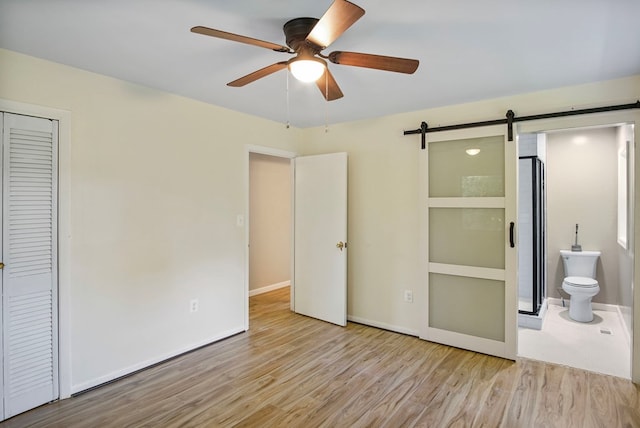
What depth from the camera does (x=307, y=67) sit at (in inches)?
72.1

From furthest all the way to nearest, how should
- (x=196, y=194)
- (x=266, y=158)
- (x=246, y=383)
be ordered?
(x=266, y=158) → (x=196, y=194) → (x=246, y=383)

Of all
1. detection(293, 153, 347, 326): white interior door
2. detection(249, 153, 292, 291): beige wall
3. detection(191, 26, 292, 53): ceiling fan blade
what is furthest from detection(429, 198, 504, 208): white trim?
detection(249, 153, 292, 291): beige wall

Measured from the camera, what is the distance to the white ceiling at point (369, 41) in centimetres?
173

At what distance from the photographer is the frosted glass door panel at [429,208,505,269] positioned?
126 inches

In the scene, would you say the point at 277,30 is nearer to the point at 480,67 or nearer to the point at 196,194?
the point at 480,67

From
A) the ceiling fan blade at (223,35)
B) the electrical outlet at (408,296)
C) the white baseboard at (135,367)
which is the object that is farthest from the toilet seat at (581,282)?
the ceiling fan blade at (223,35)

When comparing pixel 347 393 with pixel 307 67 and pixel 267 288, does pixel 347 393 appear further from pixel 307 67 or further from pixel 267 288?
pixel 267 288

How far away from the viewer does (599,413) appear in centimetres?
231

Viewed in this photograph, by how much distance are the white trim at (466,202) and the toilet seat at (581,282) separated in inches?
72.0

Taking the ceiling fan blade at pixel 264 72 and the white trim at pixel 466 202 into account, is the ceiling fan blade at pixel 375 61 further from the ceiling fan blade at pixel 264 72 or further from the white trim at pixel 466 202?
the white trim at pixel 466 202

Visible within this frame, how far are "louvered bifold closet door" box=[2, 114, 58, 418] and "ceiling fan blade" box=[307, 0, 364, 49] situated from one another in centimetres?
202

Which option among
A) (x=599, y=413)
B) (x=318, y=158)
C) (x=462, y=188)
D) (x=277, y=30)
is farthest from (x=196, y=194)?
(x=599, y=413)

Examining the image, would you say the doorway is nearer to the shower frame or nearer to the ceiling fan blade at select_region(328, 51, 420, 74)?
the shower frame

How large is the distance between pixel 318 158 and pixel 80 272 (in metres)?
2.62
